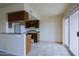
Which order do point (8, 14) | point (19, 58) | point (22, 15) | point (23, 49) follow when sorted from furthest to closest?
point (8, 14)
point (22, 15)
point (23, 49)
point (19, 58)

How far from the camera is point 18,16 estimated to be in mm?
5750

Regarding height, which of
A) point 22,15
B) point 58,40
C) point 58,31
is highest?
point 22,15

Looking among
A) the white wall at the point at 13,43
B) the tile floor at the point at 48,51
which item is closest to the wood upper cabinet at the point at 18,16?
the white wall at the point at 13,43

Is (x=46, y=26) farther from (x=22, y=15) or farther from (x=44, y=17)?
(x=22, y=15)

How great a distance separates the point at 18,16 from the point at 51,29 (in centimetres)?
535

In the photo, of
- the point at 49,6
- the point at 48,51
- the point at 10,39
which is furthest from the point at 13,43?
the point at 49,6

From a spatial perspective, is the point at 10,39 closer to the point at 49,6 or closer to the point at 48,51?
the point at 48,51

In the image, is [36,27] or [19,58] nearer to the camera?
[19,58]

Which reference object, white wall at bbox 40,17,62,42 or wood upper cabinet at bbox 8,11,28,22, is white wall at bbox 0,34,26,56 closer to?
wood upper cabinet at bbox 8,11,28,22

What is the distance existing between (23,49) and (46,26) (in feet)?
19.8

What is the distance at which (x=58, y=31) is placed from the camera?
10602 mm

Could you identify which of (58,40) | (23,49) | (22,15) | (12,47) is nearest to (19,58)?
(23,49)

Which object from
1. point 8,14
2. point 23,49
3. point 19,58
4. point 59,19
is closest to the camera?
point 19,58

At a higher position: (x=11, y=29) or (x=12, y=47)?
(x=11, y=29)
